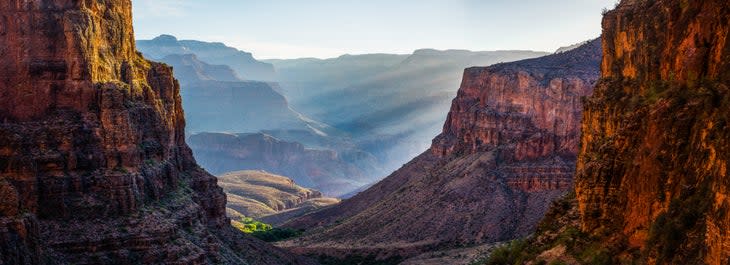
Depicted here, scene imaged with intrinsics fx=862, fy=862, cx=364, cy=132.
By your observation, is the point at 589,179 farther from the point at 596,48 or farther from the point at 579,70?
the point at 596,48

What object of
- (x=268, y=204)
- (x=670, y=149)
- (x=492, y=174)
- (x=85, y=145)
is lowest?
(x=268, y=204)

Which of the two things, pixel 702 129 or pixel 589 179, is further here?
pixel 589 179

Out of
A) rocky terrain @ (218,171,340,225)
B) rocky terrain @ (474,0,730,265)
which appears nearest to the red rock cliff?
rocky terrain @ (474,0,730,265)

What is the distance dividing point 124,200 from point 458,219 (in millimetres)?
48344

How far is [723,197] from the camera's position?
20.3 meters

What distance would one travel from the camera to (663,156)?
25594 millimetres

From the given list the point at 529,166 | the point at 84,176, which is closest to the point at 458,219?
the point at 529,166

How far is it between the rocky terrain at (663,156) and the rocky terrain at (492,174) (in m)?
57.2

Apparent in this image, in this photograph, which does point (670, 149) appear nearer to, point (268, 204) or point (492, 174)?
point (492, 174)

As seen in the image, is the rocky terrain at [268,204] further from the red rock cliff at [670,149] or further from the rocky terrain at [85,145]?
the red rock cliff at [670,149]

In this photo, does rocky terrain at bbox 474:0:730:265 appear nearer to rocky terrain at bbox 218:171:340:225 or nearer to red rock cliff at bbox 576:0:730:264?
red rock cliff at bbox 576:0:730:264

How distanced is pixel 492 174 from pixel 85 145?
56616 millimetres

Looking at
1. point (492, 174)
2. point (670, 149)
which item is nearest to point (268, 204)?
point (492, 174)

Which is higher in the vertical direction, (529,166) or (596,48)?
(596,48)
